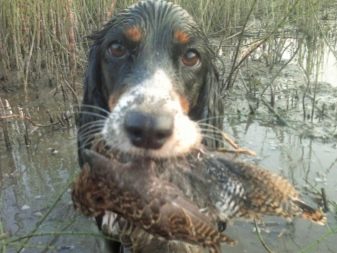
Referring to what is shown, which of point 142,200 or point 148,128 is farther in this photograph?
point 148,128

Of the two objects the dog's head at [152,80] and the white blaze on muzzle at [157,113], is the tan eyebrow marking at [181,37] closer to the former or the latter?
the dog's head at [152,80]

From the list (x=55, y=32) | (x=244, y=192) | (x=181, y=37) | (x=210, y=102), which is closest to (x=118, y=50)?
(x=181, y=37)

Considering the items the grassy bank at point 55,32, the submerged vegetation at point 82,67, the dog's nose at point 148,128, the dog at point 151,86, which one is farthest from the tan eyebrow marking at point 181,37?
the grassy bank at point 55,32

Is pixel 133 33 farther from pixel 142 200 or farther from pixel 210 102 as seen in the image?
pixel 142 200

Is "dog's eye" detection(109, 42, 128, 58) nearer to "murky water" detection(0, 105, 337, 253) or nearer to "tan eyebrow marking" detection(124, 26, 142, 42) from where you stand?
"tan eyebrow marking" detection(124, 26, 142, 42)

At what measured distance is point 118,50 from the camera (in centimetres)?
306

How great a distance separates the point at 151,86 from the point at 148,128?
19.2 inches

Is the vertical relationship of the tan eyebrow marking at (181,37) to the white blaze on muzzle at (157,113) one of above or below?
above

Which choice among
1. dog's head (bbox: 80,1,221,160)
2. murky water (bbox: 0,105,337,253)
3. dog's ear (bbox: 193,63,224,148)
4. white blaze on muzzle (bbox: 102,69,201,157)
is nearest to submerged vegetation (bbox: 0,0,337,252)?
murky water (bbox: 0,105,337,253)

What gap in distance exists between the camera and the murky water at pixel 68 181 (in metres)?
3.38

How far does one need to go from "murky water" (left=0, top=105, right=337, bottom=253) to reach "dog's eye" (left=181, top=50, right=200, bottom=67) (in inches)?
37.2

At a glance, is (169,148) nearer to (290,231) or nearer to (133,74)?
(133,74)

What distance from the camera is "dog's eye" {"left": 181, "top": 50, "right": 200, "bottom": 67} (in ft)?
10.1

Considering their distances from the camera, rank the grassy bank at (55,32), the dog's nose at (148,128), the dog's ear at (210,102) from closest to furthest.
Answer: the dog's nose at (148,128), the dog's ear at (210,102), the grassy bank at (55,32)
